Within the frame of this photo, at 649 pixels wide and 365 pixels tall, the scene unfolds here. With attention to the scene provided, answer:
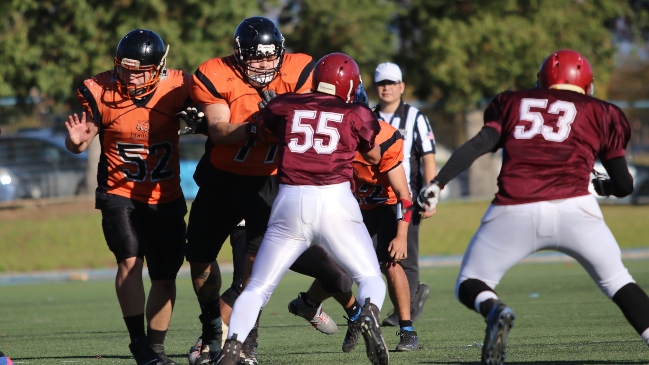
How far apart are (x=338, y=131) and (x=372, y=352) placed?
1.09m

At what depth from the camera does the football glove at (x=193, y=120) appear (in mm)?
5252

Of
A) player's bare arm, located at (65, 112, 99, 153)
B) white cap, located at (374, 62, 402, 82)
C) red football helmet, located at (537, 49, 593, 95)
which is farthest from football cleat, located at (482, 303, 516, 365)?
white cap, located at (374, 62, 402, 82)

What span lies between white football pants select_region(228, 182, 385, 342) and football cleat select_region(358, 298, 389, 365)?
0.46 feet

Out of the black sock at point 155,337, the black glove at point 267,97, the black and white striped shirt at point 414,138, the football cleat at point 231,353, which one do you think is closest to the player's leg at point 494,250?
the football cleat at point 231,353

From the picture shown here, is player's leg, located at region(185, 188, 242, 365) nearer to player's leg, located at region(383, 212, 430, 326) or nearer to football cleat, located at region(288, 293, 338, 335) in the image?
football cleat, located at region(288, 293, 338, 335)

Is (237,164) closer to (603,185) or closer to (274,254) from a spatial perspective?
(274,254)

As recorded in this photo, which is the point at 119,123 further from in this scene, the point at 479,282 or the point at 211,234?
the point at 479,282

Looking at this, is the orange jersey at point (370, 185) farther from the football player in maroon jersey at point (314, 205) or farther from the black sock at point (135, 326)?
the black sock at point (135, 326)

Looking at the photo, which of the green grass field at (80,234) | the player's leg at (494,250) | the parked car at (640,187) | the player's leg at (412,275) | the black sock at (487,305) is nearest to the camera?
the black sock at (487,305)

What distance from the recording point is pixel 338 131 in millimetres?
4754

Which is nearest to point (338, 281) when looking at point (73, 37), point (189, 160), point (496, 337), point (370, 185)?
point (370, 185)

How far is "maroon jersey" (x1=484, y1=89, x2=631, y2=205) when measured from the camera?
177 inches

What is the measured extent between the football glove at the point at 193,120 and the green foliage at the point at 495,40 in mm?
13905

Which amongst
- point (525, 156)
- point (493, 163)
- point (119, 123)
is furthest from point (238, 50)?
point (493, 163)
